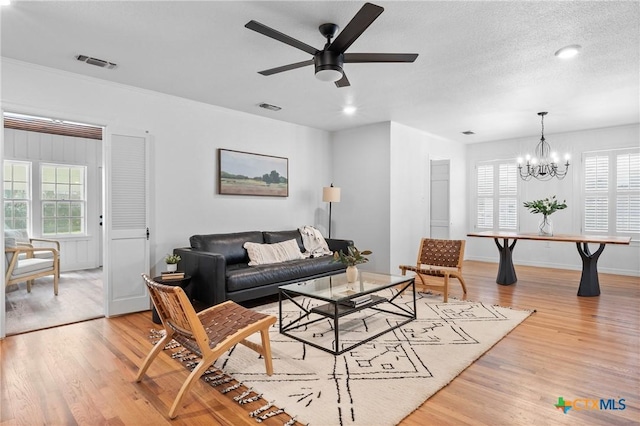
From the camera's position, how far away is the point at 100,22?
9.09 ft

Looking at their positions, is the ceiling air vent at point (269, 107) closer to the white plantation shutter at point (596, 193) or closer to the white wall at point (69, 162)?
the white wall at point (69, 162)

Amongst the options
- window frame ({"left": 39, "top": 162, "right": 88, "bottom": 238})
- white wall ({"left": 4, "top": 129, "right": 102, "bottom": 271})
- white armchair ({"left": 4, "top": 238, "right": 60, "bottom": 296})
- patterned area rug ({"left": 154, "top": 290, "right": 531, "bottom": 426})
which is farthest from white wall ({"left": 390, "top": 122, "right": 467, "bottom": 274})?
window frame ({"left": 39, "top": 162, "right": 88, "bottom": 238})

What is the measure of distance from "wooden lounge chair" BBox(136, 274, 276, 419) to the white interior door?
5177mm

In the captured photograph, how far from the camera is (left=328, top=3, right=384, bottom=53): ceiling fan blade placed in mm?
2082

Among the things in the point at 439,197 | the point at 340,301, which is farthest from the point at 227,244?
the point at 439,197

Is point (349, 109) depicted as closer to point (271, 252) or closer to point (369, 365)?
point (271, 252)

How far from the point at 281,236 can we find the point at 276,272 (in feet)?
3.52

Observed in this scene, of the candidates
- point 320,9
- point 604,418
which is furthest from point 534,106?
point 604,418

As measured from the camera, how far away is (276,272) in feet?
14.4

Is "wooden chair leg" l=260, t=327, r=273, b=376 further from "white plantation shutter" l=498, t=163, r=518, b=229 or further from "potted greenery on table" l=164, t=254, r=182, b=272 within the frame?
"white plantation shutter" l=498, t=163, r=518, b=229

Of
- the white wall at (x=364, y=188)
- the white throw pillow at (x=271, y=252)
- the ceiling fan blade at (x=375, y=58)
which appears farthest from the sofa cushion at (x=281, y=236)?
the ceiling fan blade at (x=375, y=58)

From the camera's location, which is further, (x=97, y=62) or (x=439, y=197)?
(x=439, y=197)

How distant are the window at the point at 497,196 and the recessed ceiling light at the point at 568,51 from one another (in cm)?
456

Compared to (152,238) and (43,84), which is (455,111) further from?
(43,84)
